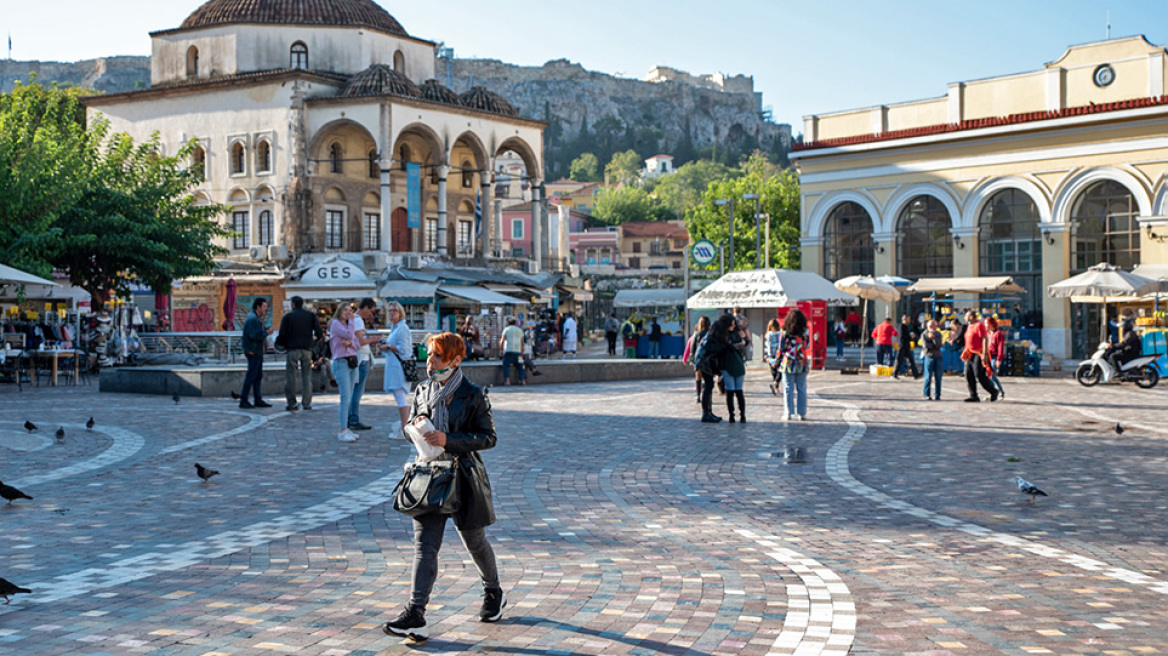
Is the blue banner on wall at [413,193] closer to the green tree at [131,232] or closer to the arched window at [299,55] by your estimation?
the arched window at [299,55]

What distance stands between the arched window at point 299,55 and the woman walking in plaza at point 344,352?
37369 mm

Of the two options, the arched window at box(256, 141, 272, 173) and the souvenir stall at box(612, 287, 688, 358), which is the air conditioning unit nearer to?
the arched window at box(256, 141, 272, 173)

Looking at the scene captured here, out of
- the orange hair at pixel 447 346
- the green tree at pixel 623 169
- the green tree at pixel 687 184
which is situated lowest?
the orange hair at pixel 447 346

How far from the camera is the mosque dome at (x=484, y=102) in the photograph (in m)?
51.4

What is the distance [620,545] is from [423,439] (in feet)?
8.44

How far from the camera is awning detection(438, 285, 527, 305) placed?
38875mm

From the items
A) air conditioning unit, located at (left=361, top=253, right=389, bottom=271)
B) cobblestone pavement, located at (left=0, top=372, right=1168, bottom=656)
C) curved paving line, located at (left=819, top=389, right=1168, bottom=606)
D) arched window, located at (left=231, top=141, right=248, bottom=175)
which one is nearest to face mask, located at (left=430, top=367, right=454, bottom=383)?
cobblestone pavement, located at (left=0, top=372, right=1168, bottom=656)

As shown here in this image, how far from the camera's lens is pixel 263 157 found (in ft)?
160

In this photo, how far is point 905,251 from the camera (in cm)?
3884

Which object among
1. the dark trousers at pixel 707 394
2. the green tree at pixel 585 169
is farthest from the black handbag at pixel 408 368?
the green tree at pixel 585 169

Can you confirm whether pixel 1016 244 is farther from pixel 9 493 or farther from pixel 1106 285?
pixel 9 493

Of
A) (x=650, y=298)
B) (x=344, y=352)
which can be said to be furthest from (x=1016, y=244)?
(x=344, y=352)

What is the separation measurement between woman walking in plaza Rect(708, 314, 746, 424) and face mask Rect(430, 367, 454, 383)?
11.2 m

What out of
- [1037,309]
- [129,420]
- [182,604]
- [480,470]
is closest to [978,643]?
[480,470]
